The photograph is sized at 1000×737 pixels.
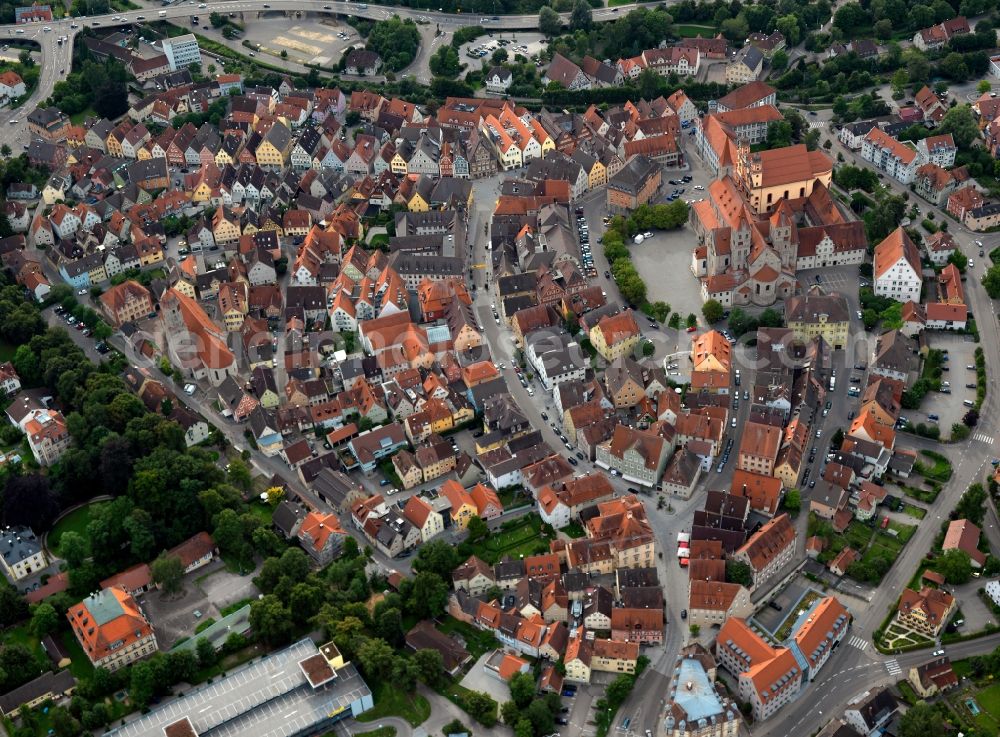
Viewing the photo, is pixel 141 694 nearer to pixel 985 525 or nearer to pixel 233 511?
pixel 233 511

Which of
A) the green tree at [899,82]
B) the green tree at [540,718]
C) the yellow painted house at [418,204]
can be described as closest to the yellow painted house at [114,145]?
the yellow painted house at [418,204]

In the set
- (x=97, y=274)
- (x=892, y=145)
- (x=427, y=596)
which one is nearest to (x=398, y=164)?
(x=97, y=274)

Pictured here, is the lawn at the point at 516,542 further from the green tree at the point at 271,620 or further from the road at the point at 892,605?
the road at the point at 892,605

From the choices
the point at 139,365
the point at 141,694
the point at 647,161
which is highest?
the point at 647,161

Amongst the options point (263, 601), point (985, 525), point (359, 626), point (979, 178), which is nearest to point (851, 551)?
point (985, 525)

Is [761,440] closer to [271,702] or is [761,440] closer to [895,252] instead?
[895,252]

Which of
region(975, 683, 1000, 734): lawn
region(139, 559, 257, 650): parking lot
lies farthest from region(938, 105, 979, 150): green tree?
region(139, 559, 257, 650): parking lot
